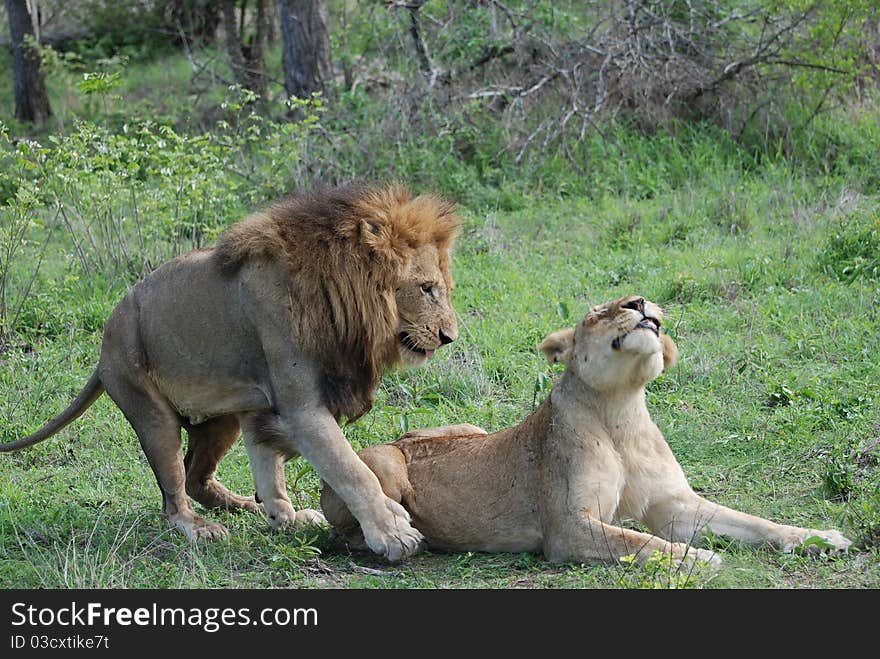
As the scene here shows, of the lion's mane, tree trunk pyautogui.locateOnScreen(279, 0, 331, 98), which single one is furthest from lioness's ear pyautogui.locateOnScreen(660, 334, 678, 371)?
tree trunk pyautogui.locateOnScreen(279, 0, 331, 98)

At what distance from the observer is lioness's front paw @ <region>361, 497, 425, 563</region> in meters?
3.88

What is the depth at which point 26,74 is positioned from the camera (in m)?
12.5

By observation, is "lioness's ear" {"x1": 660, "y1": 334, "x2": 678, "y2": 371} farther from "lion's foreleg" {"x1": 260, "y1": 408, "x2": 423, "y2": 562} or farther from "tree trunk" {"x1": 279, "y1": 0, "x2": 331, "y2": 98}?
"tree trunk" {"x1": 279, "y1": 0, "x2": 331, "y2": 98}

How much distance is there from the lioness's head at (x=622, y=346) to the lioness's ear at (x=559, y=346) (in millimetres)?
40

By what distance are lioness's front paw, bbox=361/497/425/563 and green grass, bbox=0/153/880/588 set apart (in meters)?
0.07

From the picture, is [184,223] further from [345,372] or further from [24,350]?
[345,372]

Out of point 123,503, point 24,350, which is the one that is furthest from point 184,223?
point 123,503

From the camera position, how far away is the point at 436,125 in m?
9.01

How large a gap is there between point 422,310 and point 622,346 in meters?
0.80

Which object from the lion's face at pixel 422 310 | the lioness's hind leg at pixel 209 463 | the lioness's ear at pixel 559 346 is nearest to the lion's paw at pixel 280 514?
the lioness's hind leg at pixel 209 463

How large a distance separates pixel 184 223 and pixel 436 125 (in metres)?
2.40

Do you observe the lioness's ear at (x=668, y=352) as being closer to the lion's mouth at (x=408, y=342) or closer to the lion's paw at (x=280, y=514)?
the lion's mouth at (x=408, y=342)

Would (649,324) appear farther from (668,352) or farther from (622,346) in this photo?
(668,352)

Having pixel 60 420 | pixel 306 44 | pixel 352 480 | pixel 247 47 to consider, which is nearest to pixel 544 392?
pixel 352 480
